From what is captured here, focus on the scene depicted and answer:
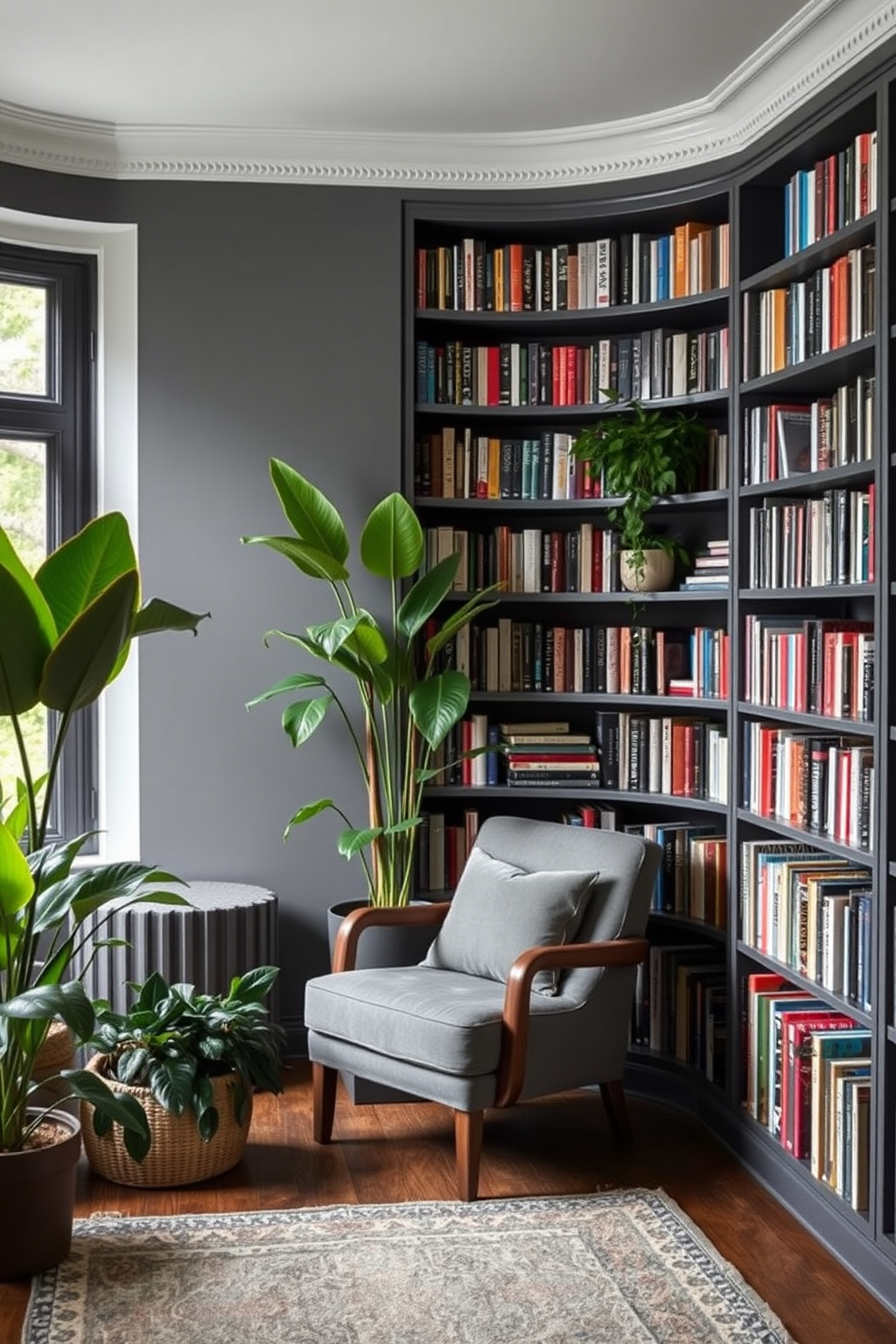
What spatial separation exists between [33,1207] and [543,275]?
3.05 metres

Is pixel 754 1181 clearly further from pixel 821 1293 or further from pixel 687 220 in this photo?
pixel 687 220

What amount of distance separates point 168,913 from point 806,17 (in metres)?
2.88

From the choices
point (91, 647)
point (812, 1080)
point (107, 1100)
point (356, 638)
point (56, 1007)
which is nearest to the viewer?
point (56, 1007)

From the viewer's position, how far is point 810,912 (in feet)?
11.1

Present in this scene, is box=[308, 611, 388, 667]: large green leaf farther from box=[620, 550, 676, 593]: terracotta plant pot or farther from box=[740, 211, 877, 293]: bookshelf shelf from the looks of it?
box=[740, 211, 877, 293]: bookshelf shelf

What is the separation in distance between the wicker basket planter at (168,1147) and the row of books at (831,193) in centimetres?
253

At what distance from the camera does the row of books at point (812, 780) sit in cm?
315

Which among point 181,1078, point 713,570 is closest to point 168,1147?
point 181,1078

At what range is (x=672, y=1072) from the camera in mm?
4188

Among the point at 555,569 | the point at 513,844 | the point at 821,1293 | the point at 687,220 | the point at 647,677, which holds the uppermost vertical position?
the point at 687,220

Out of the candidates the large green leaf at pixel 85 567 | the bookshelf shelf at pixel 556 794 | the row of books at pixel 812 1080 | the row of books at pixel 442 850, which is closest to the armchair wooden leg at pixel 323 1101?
the row of books at pixel 442 850

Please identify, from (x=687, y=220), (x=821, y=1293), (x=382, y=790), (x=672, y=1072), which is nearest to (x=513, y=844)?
(x=382, y=790)

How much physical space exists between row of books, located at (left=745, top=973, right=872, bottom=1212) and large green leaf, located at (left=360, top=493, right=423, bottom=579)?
4.98 ft

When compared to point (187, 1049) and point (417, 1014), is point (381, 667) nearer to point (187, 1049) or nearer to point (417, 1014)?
point (417, 1014)
